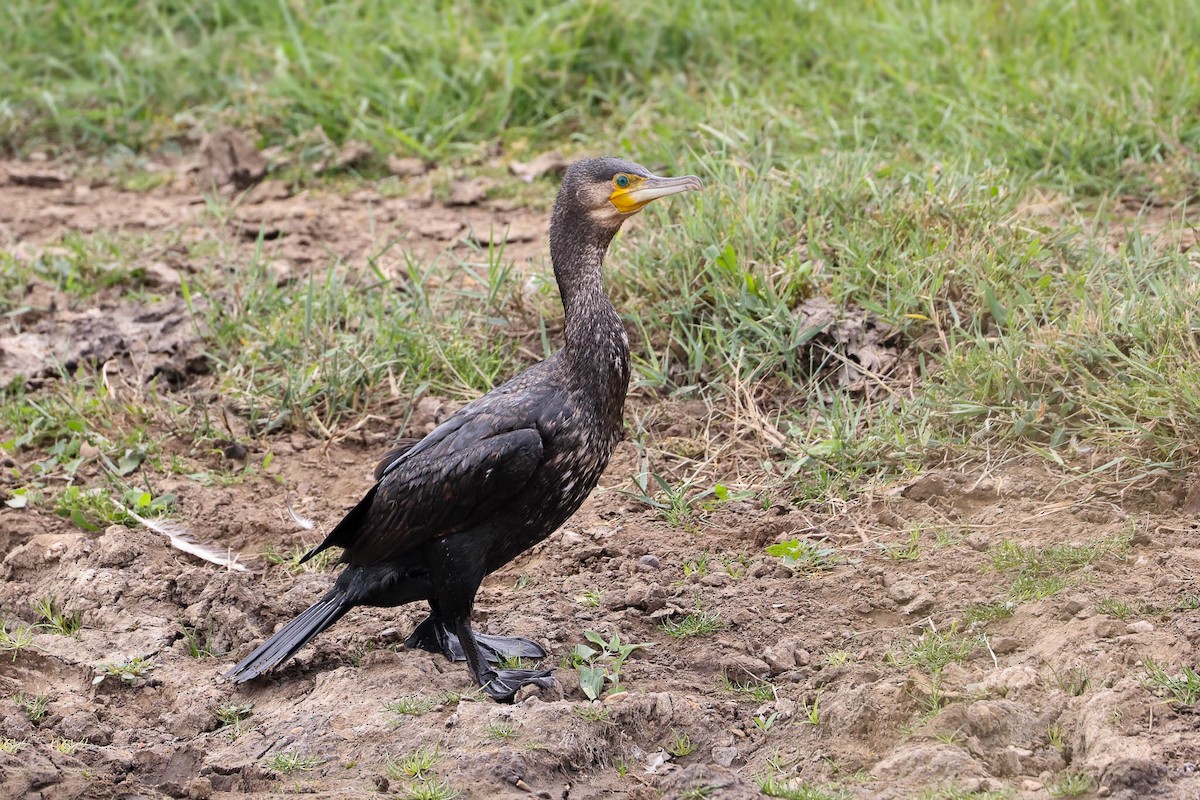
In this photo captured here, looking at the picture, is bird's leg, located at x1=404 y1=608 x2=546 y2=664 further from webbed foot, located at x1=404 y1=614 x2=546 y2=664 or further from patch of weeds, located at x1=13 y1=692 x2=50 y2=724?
patch of weeds, located at x1=13 y1=692 x2=50 y2=724

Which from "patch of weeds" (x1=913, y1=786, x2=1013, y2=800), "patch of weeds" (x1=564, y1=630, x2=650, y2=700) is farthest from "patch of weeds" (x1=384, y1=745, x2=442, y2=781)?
"patch of weeds" (x1=913, y1=786, x2=1013, y2=800)

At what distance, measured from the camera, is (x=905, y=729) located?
11.1 feet

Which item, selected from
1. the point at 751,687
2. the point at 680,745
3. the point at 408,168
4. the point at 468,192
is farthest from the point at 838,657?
the point at 408,168

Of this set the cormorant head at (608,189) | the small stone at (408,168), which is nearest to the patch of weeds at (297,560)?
the cormorant head at (608,189)

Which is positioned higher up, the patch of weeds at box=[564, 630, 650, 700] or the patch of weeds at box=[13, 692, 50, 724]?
the patch of weeds at box=[13, 692, 50, 724]

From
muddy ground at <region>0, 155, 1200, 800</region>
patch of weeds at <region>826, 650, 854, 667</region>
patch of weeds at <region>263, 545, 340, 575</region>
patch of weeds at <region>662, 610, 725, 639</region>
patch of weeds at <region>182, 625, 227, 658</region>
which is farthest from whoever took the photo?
patch of weeds at <region>263, 545, 340, 575</region>

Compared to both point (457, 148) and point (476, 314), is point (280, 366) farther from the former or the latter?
point (457, 148)

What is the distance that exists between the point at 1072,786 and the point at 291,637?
2009mm

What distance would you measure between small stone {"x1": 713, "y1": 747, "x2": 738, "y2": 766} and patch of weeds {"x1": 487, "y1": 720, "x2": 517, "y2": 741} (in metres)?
0.48

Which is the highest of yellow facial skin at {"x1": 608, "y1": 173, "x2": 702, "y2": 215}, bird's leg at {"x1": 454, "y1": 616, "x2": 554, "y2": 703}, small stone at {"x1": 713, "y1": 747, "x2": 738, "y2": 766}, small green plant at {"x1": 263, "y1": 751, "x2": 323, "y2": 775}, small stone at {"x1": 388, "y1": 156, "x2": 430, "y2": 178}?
yellow facial skin at {"x1": 608, "y1": 173, "x2": 702, "y2": 215}

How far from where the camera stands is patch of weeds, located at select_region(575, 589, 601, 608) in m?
4.23

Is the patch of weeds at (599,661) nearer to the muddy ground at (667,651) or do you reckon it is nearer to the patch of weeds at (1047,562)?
the muddy ground at (667,651)

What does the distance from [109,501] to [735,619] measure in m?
2.23

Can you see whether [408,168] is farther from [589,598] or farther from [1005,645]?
[1005,645]
